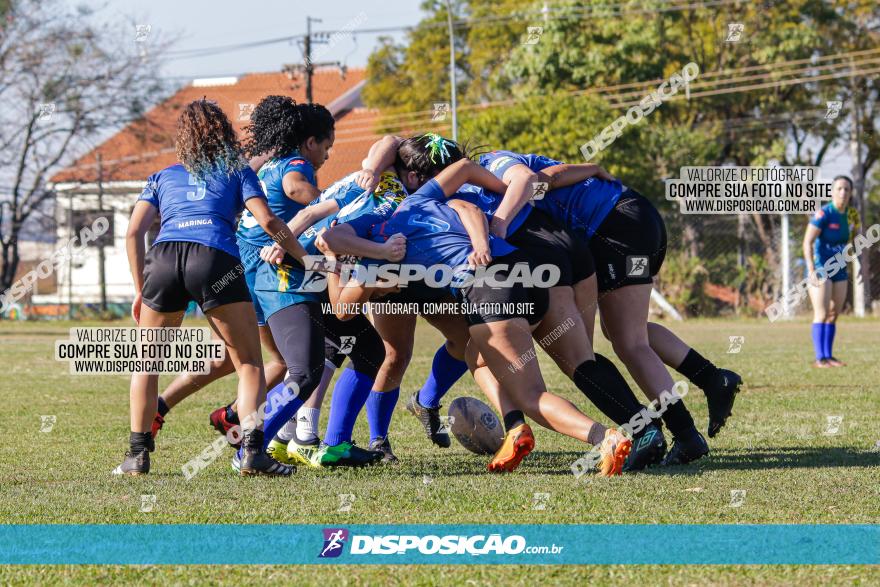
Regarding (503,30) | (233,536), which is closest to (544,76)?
(503,30)

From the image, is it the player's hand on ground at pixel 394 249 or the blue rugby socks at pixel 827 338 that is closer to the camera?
the player's hand on ground at pixel 394 249

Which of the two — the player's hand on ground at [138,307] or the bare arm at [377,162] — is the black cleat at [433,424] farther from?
the player's hand on ground at [138,307]

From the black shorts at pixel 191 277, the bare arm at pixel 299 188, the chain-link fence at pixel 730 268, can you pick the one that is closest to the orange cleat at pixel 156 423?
the black shorts at pixel 191 277

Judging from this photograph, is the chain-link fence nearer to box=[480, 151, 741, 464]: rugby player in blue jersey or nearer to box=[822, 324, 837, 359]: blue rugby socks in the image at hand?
box=[822, 324, 837, 359]: blue rugby socks

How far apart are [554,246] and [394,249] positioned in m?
0.92

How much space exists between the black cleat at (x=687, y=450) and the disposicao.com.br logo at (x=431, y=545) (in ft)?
7.52

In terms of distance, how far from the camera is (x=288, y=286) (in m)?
6.32

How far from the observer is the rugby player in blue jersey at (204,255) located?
6.05 m

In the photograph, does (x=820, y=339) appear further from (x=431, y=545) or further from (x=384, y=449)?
(x=431, y=545)

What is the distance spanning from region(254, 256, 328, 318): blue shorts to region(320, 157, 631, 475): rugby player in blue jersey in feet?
0.80

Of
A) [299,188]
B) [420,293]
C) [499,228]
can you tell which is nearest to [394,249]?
[420,293]

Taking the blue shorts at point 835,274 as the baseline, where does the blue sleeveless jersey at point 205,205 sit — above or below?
above

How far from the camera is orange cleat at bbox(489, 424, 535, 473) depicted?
231 inches

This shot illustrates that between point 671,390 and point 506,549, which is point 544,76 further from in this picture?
point 506,549
